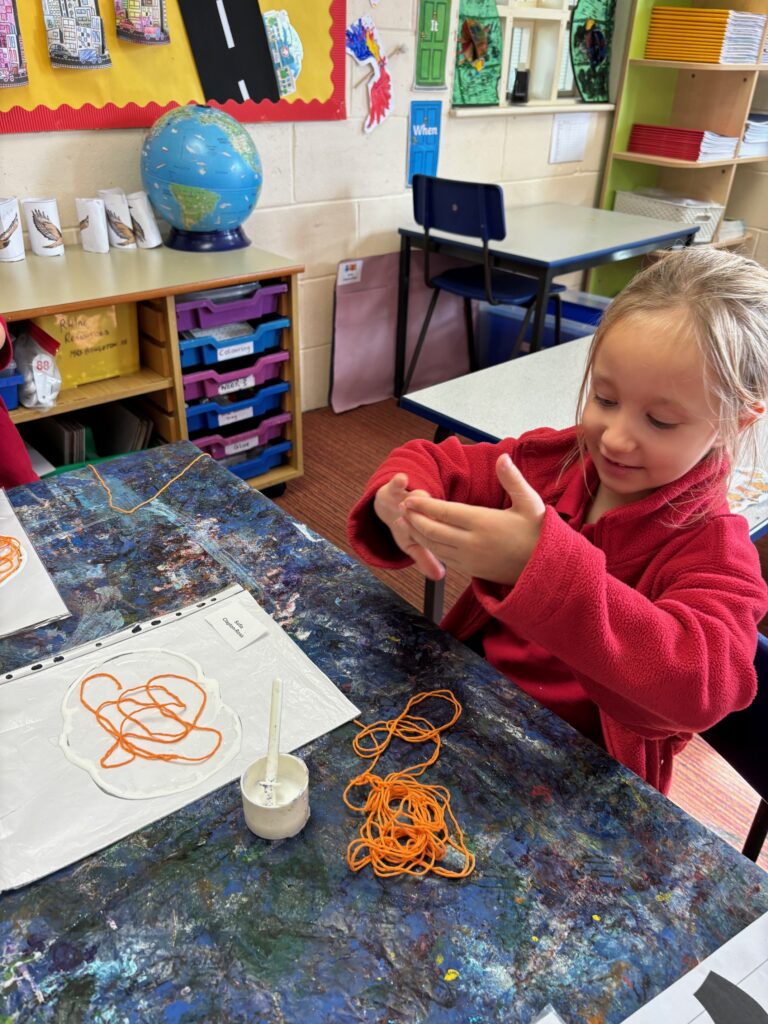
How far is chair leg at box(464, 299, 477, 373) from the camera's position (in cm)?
343

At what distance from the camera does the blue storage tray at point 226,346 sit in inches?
87.0

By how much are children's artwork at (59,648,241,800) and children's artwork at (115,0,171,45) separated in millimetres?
2026

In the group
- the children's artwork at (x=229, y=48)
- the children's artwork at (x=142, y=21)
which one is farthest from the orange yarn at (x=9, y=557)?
the children's artwork at (x=229, y=48)

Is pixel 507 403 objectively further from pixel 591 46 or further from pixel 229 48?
pixel 591 46

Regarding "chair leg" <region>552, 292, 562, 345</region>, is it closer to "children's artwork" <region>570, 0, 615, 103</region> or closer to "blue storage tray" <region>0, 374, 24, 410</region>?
"children's artwork" <region>570, 0, 615, 103</region>

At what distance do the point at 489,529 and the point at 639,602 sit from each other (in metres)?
0.16

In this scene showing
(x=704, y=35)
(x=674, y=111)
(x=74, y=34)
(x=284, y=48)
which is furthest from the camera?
(x=674, y=111)

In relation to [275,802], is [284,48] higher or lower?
higher

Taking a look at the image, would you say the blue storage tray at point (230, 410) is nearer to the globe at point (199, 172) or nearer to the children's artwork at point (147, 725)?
the globe at point (199, 172)

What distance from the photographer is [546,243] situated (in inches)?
114

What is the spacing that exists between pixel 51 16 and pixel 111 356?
0.89 meters

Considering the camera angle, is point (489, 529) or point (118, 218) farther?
point (118, 218)

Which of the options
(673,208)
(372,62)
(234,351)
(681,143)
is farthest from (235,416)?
(681,143)

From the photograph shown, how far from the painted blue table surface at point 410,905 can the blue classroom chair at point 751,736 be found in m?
0.16
